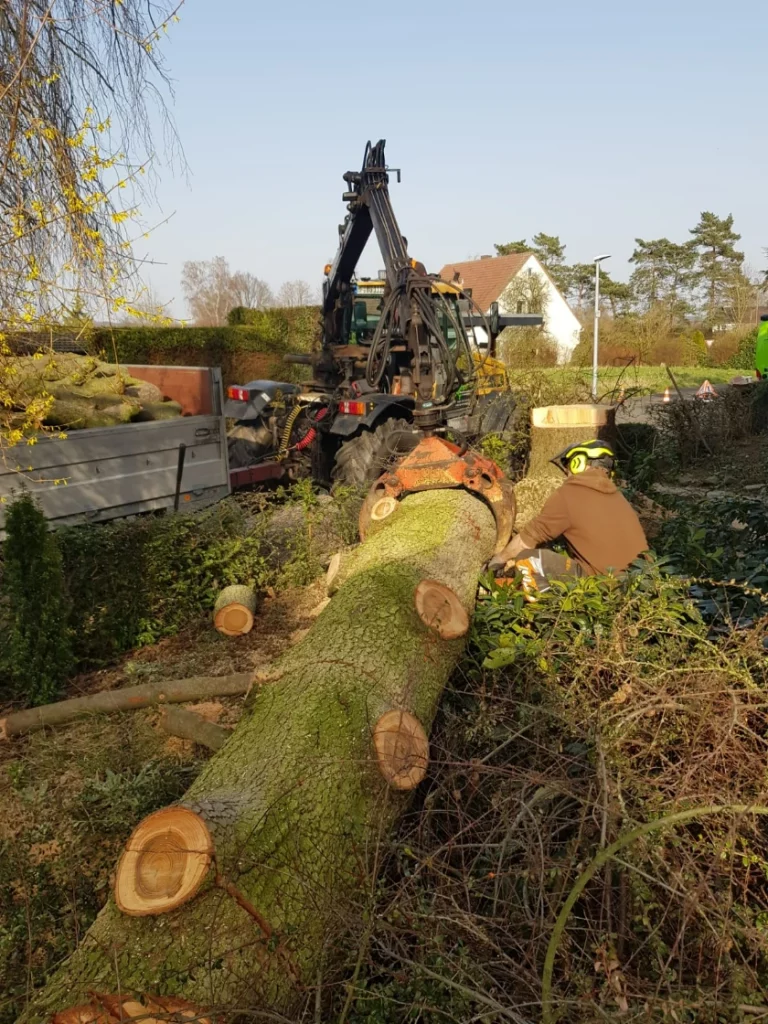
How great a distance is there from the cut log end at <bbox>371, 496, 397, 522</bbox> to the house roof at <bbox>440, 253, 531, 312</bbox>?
1299 inches

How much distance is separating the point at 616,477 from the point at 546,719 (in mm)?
5471

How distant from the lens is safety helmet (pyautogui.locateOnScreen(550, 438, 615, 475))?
14.2 ft

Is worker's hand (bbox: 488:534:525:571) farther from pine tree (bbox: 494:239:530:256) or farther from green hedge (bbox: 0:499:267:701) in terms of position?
pine tree (bbox: 494:239:530:256)

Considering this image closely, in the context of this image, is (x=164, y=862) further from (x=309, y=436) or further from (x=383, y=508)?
(x=309, y=436)

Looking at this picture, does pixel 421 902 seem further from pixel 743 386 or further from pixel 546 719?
pixel 743 386

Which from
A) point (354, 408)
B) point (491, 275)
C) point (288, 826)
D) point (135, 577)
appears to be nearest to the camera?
point (288, 826)

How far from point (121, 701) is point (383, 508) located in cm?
201

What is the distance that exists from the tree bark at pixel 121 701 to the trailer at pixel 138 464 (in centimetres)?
159

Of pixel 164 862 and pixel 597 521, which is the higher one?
pixel 597 521

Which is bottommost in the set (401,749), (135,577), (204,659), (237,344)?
(204,659)

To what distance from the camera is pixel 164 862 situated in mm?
2039

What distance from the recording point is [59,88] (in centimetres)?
455

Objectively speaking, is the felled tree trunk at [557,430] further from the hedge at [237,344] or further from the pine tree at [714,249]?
the pine tree at [714,249]

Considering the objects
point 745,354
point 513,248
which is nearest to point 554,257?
point 513,248
